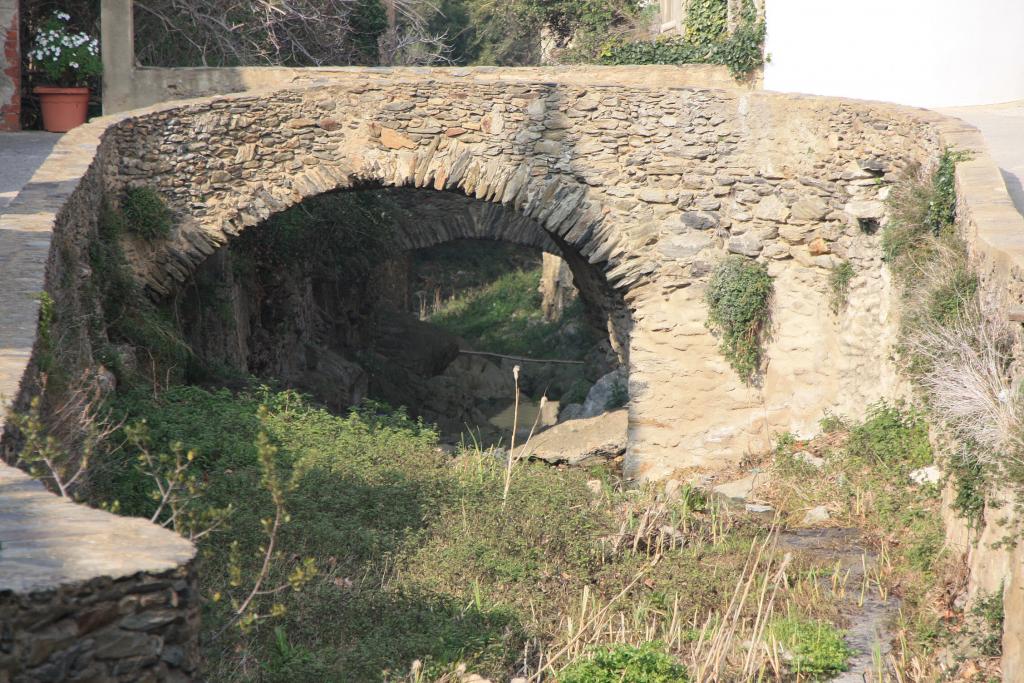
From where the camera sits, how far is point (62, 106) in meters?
11.7

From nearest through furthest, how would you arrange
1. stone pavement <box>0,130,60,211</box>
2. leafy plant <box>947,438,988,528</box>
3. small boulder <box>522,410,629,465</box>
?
leafy plant <box>947,438,988,528</box> → stone pavement <box>0,130,60,211</box> → small boulder <box>522,410,629,465</box>

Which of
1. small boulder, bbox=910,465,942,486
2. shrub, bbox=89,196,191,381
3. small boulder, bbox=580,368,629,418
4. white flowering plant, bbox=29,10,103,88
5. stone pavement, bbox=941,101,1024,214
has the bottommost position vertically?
small boulder, bbox=580,368,629,418

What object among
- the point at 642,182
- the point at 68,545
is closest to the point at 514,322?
the point at 642,182

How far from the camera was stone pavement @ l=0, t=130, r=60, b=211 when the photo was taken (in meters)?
8.49

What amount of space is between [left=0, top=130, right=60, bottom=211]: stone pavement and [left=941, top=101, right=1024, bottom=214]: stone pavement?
276 inches

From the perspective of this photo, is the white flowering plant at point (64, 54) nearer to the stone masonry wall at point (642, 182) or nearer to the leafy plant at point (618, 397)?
the stone masonry wall at point (642, 182)

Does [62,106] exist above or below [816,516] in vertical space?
above

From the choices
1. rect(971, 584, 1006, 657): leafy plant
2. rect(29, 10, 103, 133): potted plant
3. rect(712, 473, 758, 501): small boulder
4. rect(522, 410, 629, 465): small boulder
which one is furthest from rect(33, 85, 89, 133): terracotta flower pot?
rect(971, 584, 1006, 657): leafy plant

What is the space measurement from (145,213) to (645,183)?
170 inches

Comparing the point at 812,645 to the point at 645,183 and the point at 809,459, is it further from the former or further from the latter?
the point at 645,183

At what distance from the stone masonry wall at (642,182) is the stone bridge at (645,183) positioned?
0.05ft

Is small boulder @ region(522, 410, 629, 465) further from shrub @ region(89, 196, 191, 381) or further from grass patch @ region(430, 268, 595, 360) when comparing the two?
grass patch @ region(430, 268, 595, 360)

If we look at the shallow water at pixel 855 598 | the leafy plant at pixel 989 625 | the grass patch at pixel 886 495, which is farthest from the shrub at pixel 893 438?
the leafy plant at pixel 989 625

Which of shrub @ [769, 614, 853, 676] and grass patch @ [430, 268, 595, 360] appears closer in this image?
shrub @ [769, 614, 853, 676]
